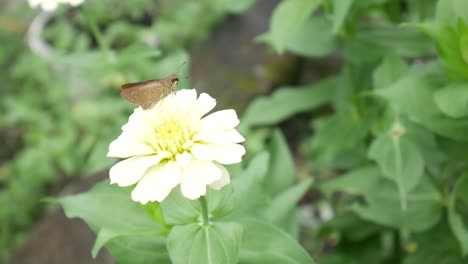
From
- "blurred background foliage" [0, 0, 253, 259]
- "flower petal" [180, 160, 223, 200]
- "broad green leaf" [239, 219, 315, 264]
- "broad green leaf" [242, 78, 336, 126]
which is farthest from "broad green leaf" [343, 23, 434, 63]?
"blurred background foliage" [0, 0, 253, 259]

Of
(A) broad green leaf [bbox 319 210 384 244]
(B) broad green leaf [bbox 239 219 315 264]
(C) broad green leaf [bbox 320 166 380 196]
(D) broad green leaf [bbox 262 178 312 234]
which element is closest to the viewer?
(B) broad green leaf [bbox 239 219 315 264]

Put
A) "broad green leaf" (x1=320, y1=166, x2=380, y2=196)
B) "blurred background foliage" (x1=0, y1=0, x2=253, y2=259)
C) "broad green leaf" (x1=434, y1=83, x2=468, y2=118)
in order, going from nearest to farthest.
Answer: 1. "broad green leaf" (x1=434, y1=83, x2=468, y2=118)
2. "broad green leaf" (x1=320, y1=166, x2=380, y2=196)
3. "blurred background foliage" (x1=0, y1=0, x2=253, y2=259)

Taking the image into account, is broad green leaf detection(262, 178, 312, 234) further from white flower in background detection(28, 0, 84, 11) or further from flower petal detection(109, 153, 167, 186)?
white flower in background detection(28, 0, 84, 11)

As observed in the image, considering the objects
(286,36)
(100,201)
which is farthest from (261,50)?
(100,201)

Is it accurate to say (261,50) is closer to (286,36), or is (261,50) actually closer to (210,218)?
(286,36)

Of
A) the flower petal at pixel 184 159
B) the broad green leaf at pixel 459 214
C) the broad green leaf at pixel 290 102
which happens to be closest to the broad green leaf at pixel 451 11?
the broad green leaf at pixel 459 214

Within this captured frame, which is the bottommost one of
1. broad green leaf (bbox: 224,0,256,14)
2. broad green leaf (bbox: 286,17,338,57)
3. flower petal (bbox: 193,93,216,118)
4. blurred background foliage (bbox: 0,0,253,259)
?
flower petal (bbox: 193,93,216,118)
